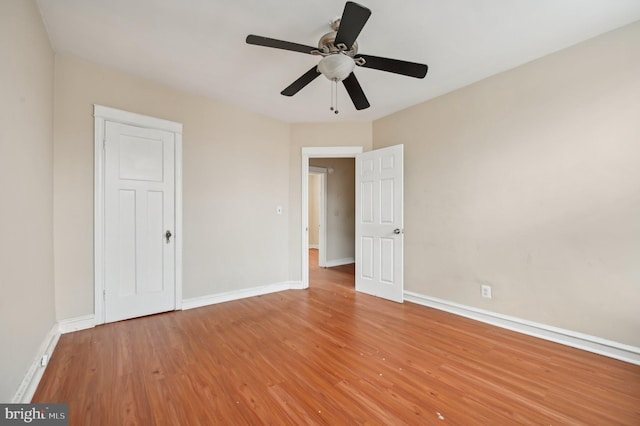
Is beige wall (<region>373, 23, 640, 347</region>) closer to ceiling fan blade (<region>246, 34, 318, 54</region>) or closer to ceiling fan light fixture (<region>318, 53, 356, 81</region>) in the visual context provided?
ceiling fan light fixture (<region>318, 53, 356, 81</region>)

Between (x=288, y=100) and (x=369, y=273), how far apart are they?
2616 millimetres

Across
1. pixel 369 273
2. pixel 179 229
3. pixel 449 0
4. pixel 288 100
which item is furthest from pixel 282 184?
pixel 449 0

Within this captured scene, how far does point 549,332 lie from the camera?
97.6 inches

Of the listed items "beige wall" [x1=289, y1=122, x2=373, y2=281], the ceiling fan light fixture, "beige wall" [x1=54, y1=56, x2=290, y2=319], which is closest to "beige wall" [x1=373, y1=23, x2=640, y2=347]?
"beige wall" [x1=289, y1=122, x2=373, y2=281]

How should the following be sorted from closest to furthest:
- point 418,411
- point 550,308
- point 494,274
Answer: point 418,411
point 550,308
point 494,274

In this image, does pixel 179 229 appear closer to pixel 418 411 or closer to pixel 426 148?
pixel 418 411

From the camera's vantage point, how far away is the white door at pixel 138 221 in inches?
110

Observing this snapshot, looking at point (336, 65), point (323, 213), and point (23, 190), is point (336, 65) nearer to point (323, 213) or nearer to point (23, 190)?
point (23, 190)

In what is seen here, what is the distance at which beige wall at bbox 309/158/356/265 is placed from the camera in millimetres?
6082

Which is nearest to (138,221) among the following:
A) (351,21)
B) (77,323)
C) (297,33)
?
(77,323)

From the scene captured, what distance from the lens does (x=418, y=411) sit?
1572 millimetres

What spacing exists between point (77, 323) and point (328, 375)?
2.48 metres

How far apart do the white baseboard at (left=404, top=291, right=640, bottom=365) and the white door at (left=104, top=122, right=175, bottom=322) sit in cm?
327

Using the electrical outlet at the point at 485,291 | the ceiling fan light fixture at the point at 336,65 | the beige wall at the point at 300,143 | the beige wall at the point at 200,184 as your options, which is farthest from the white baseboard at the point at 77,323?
the electrical outlet at the point at 485,291
